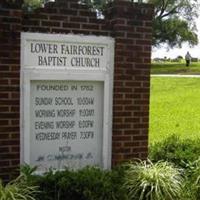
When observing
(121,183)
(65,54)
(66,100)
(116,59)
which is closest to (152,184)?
(121,183)

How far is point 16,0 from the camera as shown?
21.3ft

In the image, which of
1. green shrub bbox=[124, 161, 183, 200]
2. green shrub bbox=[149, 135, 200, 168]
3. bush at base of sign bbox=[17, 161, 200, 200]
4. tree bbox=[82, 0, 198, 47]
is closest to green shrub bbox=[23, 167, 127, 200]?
bush at base of sign bbox=[17, 161, 200, 200]

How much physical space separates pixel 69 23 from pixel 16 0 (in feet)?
2.42

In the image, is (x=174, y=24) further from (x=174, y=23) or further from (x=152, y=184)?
(x=152, y=184)

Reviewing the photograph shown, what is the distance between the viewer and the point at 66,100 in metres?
6.97

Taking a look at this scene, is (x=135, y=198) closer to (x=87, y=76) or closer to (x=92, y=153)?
(x=92, y=153)

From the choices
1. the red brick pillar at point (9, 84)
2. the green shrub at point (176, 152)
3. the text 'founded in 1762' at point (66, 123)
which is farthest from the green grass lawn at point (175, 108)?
the red brick pillar at point (9, 84)

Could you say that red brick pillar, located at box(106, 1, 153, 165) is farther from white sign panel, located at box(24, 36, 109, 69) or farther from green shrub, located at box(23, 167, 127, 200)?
green shrub, located at box(23, 167, 127, 200)

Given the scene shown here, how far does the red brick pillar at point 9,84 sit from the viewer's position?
6.48 meters

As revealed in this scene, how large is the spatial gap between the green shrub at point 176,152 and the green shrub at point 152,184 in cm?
116

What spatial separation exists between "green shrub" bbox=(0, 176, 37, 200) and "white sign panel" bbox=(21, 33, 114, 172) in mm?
799

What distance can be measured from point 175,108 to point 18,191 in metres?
15.1

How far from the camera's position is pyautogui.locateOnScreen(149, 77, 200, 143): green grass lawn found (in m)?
14.6

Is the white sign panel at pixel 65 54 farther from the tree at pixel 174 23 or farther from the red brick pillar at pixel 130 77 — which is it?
the tree at pixel 174 23
